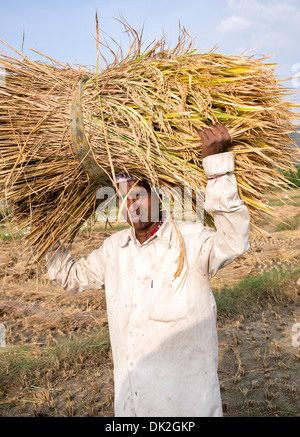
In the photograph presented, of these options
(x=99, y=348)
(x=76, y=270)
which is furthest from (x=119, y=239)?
(x=99, y=348)

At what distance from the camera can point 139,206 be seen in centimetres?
180

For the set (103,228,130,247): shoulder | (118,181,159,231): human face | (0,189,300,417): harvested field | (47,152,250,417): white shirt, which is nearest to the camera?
(47,152,250,417): white shirt

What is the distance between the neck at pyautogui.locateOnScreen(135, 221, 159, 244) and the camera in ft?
6.00

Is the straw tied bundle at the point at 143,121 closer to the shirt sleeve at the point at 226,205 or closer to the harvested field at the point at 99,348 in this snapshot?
the shirt sleeve at the point at 226,205

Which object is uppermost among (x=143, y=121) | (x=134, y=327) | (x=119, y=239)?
(x=143, y=121)

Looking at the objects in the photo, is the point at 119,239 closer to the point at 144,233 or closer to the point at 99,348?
the point at 144,233

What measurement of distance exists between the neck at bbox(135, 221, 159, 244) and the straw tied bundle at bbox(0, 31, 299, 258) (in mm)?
255

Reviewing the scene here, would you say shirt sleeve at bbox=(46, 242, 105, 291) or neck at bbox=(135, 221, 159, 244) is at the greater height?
neck at bbox=(135, 221, 159, 244)

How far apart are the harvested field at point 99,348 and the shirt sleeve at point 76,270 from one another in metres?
0.11

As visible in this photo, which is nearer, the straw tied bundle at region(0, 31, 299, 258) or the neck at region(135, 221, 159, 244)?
the straw tied bundle at region(0, 31, 299, 258)

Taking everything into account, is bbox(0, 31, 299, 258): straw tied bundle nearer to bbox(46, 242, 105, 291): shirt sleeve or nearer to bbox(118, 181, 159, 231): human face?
bbox(118, 181, 159, 231): human face

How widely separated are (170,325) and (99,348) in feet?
9.05

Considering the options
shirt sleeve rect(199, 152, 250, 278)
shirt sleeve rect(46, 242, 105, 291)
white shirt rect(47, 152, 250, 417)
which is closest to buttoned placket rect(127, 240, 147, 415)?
white shirt rect(47, 152, 250, 417)

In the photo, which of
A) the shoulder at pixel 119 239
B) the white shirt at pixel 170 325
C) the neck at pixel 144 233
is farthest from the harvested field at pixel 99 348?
the white shirt at pixel 170 325
